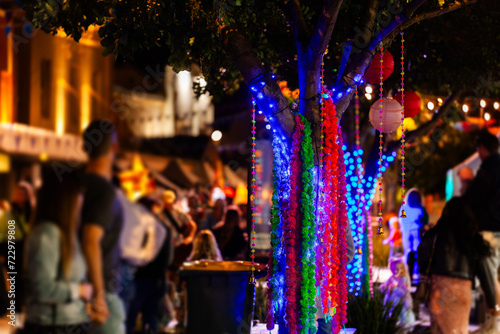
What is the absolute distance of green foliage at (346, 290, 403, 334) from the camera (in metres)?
8.29

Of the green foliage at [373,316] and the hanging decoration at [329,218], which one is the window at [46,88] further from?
the green foliage at [373,316]

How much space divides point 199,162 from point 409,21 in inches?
792

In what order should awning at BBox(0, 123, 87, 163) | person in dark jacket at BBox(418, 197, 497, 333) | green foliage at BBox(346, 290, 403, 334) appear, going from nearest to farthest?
awning at BBox(0, 123, 87, 163) → person in dark jacket at BBox(418, 197, 497, 333) → green foliage at BBox(346, 290, 403, 334)

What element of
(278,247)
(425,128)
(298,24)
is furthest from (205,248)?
(425,128)

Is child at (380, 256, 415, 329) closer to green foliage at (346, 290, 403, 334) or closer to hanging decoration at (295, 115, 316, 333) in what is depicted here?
green foliage at (346, 290, 403, 334)

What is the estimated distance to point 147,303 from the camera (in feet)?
19.9

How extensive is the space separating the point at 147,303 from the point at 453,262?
12.5 feet

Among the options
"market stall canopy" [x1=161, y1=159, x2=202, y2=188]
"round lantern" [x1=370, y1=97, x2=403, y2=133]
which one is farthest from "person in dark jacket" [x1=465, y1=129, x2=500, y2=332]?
"market stall canopy" [x1=161, y1=159, x2=202, y2=188]

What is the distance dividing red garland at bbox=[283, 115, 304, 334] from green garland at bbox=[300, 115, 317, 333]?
52mm

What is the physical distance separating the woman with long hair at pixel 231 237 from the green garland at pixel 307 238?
426 cm

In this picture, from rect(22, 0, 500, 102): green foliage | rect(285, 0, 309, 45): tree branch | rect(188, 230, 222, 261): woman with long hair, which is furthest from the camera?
rect(188, 230, 222, 261): woman with long hair

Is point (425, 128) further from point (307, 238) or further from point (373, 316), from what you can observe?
point (307, 238)

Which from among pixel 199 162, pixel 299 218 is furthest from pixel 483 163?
pixel 199 162

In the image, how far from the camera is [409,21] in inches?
296
